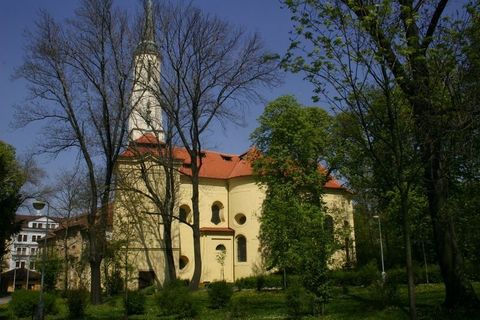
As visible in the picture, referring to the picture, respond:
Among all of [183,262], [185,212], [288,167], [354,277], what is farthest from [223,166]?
[354,277]

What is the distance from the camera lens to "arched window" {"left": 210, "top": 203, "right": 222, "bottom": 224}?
4291cm

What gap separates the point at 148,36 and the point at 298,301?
18.0 m

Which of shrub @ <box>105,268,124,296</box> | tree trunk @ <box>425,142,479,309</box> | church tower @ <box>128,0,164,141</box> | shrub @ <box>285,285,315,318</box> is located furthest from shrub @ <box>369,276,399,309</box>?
shrub @ <box>105,268,124,296</box>

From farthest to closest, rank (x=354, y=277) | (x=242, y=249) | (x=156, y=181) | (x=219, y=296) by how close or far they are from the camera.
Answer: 1. (x=242, y=249)
2. (x=156, y=181)
3. (x=354, y=277)
4. (x=219, y=296)

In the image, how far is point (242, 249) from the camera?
41531mm

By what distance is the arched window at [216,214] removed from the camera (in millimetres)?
42906

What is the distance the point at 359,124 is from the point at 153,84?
19000 millimetres

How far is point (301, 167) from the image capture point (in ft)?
107

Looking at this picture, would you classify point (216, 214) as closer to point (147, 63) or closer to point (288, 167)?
point (288, 167)

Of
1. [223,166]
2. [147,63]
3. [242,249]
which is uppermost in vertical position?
[147,63]

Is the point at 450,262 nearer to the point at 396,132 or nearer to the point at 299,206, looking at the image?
the point at 396,132

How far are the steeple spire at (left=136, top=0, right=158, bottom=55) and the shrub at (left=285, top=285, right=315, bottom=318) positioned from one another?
1684cm

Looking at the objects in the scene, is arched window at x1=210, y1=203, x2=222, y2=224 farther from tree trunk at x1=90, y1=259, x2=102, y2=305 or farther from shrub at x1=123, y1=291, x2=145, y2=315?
shrub at x1=123, y1=291, x2=145, y2=315

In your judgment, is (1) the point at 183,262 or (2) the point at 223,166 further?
(2) the point at 223,166
